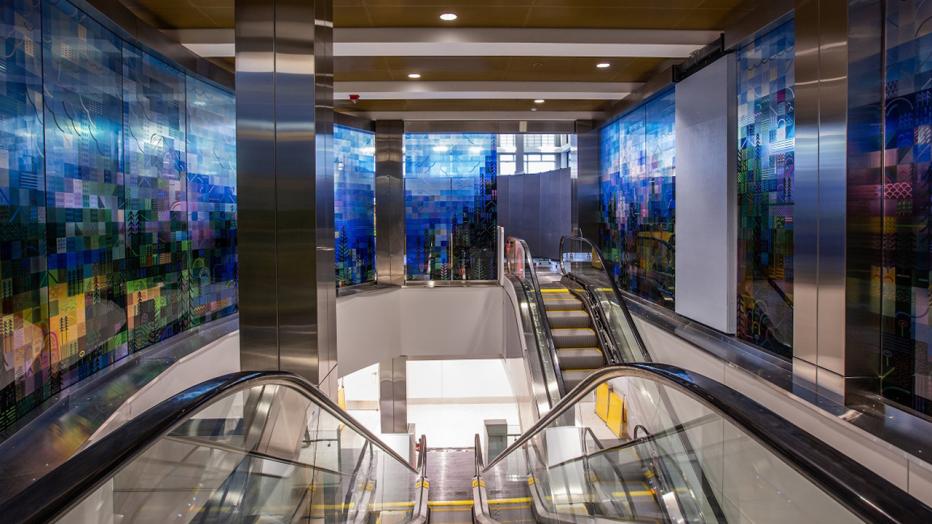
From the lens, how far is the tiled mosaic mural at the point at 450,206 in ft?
39.5

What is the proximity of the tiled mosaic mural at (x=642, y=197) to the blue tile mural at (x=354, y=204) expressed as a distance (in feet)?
14.8

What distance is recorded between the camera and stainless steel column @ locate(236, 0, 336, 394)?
4.07m

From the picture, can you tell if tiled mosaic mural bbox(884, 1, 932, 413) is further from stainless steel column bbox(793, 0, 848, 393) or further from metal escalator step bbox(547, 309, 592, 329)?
metal escalator step bbox(547, 309, 592, 329)

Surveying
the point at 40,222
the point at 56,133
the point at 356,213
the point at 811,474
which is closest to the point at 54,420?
the point at 40,222

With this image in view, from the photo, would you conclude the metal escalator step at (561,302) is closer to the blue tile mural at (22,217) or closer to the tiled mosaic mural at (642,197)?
the tiled mosaic mural at (642,197)

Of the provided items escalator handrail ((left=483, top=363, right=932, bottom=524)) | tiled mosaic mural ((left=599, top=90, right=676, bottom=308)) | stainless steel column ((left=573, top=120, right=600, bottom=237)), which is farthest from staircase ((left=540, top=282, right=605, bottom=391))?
escalator handrail ((left=483, top=363, right=932, bottom=524))

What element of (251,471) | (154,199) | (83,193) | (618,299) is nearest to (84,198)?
(83,193)

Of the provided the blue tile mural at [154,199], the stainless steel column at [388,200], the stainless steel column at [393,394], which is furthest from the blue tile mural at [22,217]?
the stainless steel column at [393,394]

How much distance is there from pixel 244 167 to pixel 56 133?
1.59 m

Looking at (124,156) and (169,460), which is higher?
(124,156)

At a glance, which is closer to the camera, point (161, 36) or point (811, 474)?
point (811, 474)

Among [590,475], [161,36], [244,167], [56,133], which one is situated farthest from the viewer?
[161,36]

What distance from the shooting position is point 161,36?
6.33 metres

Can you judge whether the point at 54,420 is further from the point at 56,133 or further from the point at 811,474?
the point at 811,474
